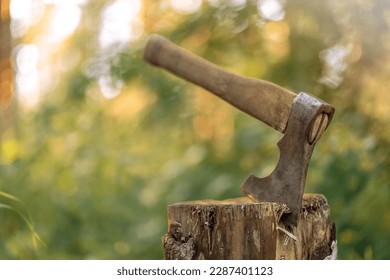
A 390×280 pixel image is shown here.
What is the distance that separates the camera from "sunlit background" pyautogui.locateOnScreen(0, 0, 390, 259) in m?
2.81

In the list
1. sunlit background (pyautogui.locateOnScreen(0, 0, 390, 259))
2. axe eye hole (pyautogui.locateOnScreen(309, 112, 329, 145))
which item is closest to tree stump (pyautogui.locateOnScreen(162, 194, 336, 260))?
axe eye hole (pyautogui.locateOnScreen(309, 112, 329, 145))

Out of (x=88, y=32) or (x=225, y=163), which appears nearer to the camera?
(x=225, y=163)

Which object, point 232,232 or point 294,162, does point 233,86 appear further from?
point 232,232

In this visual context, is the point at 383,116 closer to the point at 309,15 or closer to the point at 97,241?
the point at 309,15

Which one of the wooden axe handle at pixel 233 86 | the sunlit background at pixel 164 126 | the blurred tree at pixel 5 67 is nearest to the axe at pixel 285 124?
the wooden axe handle at pixel 233 86

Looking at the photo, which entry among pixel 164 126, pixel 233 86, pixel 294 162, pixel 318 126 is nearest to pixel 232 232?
pixel 294 162

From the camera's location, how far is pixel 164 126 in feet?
11.0

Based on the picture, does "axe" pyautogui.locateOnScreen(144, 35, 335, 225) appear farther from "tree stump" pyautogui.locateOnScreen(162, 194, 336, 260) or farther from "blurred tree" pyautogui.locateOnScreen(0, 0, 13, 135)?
"blurred tree" pyautogui.locateOnScreen(0, 0, 13, 135)

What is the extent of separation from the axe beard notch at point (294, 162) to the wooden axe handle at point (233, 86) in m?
0.05

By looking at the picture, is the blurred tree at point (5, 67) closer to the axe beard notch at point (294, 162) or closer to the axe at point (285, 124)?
the axe at point (285, 124)

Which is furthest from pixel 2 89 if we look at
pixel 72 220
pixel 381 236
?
pixel 381 236

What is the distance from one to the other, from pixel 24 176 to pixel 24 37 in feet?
3.21

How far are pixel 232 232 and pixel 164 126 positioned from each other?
6.57 ft

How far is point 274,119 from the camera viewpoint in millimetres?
1629
